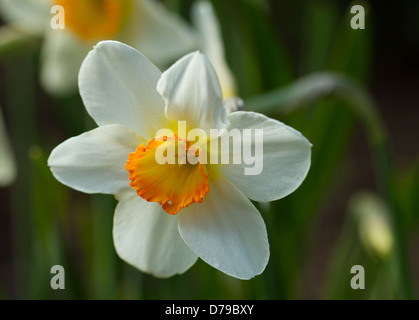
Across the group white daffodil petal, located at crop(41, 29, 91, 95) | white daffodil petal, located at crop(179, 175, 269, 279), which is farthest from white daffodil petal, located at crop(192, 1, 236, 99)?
white daffodil petal, located at crop(179, 175, 269, 279)

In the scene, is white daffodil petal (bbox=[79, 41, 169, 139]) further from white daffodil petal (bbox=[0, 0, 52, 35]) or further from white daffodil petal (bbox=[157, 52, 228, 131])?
white daffodil petal (bbox=[0, 0, 52, 35])

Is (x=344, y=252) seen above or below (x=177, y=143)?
below

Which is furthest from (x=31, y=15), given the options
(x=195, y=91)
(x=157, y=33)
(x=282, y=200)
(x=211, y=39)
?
(x=195, y=91)

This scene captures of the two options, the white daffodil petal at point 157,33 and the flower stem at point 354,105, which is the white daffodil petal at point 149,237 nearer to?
the flower stem at point 354,105
